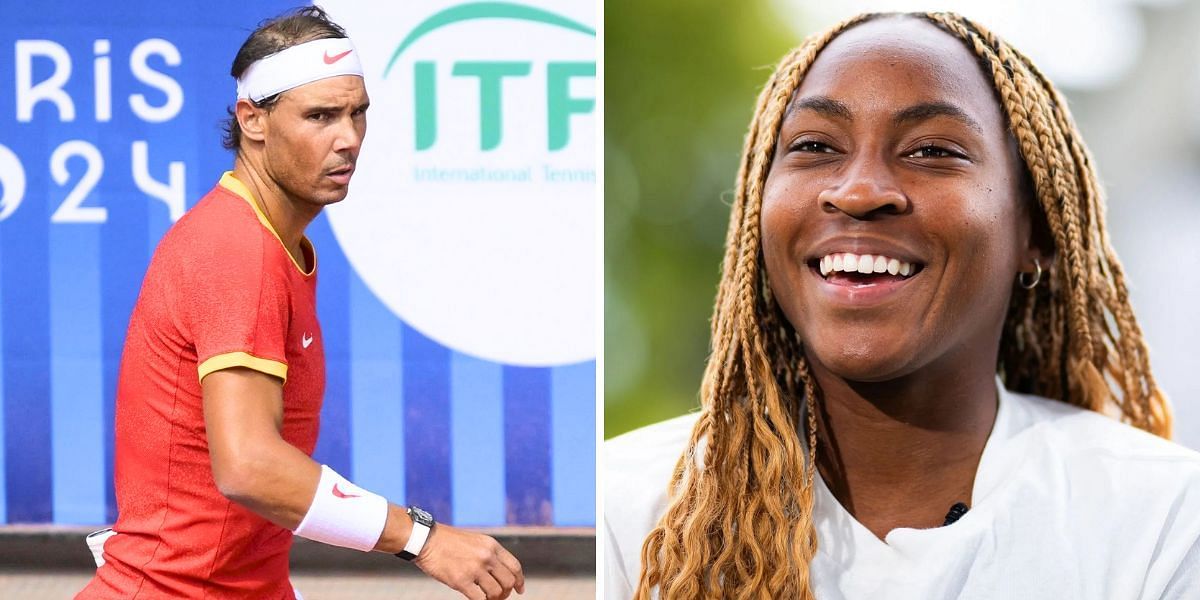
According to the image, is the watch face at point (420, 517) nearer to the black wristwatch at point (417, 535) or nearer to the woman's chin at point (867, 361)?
the black wristwatch at point (417, 535)

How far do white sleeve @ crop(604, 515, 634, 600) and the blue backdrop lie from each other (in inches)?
7.3

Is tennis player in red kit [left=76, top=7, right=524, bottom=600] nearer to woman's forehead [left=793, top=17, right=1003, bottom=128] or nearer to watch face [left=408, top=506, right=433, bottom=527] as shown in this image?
watch face [left=408, top=506, right=433, bottom=527]

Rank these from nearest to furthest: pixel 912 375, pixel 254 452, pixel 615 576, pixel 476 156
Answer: pixel 254 452, pixel 912 375, pixel 615 576, pixel 476 156

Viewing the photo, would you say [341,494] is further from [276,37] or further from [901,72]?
[901,72]

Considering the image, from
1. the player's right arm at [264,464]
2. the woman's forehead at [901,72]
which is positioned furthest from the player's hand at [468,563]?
the woman's forehead at [901,72]

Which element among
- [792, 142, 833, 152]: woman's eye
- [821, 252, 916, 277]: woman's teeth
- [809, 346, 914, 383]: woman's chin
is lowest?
[809, 346, 914, 383]: woman's chin

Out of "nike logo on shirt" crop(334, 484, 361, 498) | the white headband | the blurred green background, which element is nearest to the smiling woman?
the blurred green background

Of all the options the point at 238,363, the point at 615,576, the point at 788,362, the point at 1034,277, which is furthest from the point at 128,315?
the point at 1034,277

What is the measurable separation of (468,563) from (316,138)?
71 cm

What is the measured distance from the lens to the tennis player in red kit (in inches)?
58.9

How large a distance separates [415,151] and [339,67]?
0.24 m

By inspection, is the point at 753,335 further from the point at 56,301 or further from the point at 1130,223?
the point at 56,301

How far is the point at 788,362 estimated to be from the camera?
181 centimetres

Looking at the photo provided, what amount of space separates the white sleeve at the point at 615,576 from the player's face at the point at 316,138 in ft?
2.42
